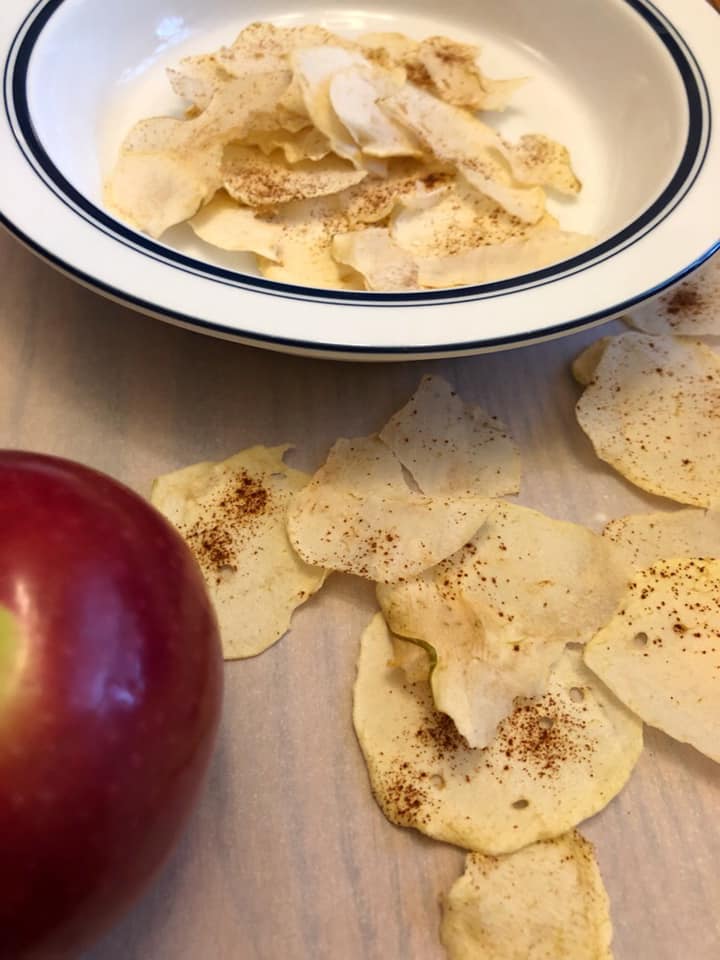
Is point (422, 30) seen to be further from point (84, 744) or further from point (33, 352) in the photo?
point (84, 744)

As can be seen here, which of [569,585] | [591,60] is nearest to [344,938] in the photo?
[569,585]

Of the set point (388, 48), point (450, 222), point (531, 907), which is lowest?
point (531, 907)

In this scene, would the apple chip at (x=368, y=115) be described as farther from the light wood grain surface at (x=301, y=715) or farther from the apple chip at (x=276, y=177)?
the light wood grain surface at (x=301, y=715)

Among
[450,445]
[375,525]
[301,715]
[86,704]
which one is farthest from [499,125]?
[86,704]

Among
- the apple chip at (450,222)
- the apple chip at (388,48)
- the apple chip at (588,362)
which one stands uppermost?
the apple chip at (388,48)

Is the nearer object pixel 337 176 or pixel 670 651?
pixel 670 651

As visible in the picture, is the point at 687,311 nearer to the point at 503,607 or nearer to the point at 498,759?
the point at 503,607

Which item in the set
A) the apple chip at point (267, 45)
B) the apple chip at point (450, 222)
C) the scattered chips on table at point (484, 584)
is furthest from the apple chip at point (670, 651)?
the apple chip at point (267, 45)
